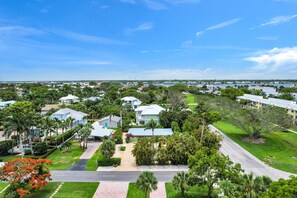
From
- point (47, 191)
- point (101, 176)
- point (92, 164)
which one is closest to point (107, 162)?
point (92, 164)

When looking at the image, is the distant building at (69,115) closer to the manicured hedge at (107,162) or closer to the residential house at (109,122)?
the residential house at (109,122)

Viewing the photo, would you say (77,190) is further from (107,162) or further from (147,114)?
(147,114)

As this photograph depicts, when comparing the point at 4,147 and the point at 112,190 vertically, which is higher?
the point at 4,147

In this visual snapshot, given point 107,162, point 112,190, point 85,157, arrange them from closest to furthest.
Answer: point 112,190, point 107,162, point 85,157

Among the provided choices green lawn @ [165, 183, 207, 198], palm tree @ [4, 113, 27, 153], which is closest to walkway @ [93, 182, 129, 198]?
green lawn @ [165, 183, 207, 198]

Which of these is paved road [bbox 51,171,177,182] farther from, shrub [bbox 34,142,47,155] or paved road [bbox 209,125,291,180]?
paved road [bbox 209,125,291,180]

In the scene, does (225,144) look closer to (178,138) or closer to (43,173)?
(178,138)
